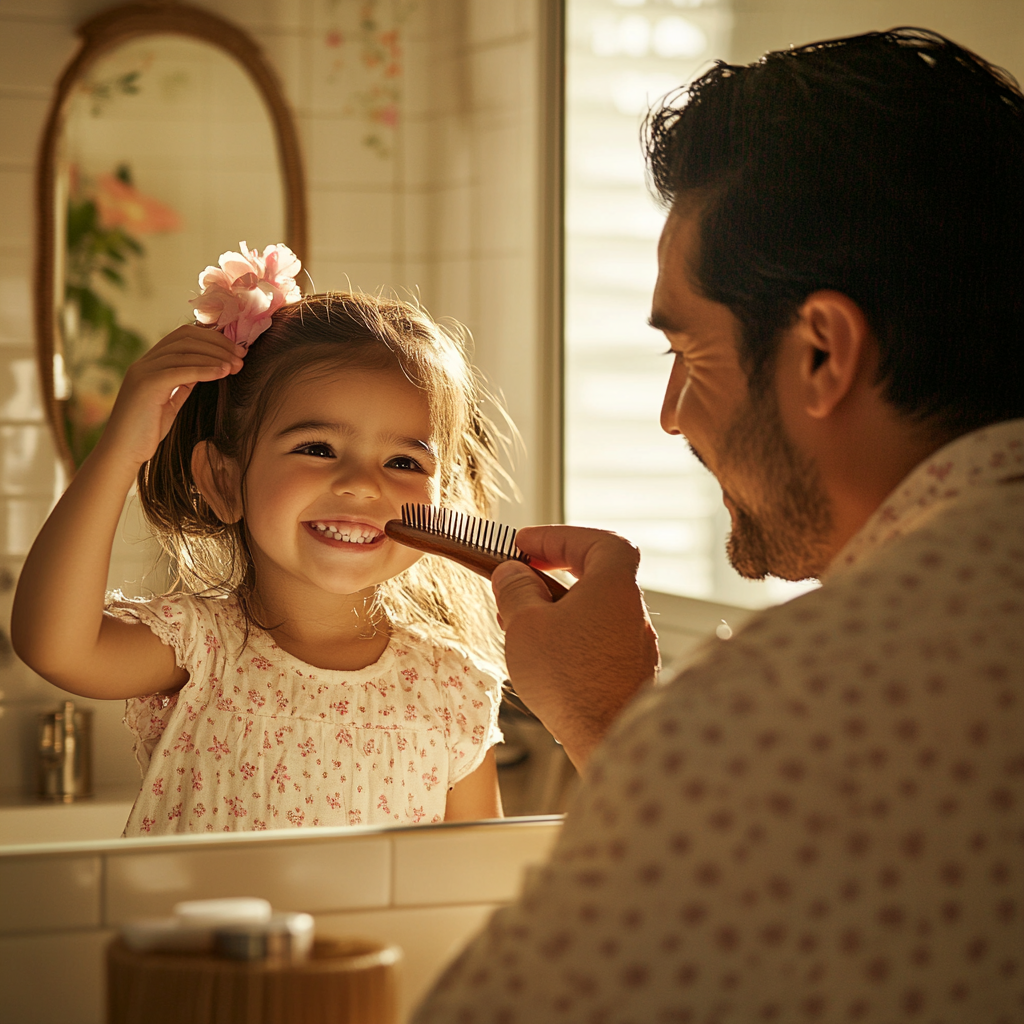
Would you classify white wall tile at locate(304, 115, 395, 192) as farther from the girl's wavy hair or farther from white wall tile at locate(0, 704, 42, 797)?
white wall tile at locate(0, 704, 42, 797)

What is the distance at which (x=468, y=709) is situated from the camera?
35.9 inches

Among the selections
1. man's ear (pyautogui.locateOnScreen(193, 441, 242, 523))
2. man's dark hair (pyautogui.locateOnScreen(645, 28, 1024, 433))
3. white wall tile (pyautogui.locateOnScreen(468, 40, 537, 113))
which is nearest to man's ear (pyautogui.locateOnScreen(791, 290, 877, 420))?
man's dark hair (pyautogui.locateOnScreen(645, 28, 1024, 433))

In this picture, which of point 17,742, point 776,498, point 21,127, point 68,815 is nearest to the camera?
point 776,498

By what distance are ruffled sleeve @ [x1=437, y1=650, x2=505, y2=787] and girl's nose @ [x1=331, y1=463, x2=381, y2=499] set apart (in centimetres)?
19

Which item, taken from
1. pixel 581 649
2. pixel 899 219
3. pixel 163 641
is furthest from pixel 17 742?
pixel 899 219

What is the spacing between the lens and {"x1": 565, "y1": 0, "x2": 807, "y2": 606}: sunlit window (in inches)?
55.8

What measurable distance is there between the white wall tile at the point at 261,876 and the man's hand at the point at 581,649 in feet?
0.41

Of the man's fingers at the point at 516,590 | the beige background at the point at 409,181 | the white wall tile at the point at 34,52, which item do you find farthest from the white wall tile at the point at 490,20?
the man's fingers at the point at 516,590

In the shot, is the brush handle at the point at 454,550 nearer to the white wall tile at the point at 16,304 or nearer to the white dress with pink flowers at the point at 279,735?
the white dress with pink flowers at the point at 279,735

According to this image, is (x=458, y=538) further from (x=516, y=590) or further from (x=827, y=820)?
(x=827, y=820)

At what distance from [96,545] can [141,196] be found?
1082mm

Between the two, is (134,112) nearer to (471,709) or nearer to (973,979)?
(471,709)

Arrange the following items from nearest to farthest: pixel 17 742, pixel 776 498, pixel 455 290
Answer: pixel 776 498, pixel 17 742, pixel 455 290

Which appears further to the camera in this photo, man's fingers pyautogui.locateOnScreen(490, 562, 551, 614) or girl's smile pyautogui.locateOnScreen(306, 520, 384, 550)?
girl's smile pyautogui.locateOnScreen(306, 520, 384, 550)
